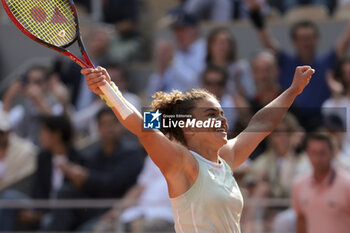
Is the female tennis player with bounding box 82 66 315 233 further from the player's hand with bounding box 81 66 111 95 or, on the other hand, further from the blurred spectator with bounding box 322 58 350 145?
the blurred spectator with bounding box 322 58 350 145

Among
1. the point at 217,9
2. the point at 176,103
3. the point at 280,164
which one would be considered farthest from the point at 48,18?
the point at 217,9

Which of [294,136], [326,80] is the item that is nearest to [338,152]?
[294,136]

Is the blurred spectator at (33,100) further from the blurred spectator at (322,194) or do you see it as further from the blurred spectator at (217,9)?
the blurred spectator at (322,194)

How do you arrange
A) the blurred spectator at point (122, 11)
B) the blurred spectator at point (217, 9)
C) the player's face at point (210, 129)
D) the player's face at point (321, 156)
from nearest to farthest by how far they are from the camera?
the player's face at point (210, 129)
the player's face at point (321, 156)
the blurred spectator at point (217, 9)
the blurred spectator at point (122, 11)

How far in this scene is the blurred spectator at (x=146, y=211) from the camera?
6.61 metres

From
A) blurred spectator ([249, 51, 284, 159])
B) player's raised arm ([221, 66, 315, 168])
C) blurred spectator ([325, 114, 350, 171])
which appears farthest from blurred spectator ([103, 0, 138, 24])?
player's raised arm ([221, 66, 315, 168])

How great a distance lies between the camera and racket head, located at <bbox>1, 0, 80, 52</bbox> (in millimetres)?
3775

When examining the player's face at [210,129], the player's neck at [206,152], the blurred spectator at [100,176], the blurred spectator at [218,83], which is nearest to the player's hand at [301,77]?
the player's face at [210,129]

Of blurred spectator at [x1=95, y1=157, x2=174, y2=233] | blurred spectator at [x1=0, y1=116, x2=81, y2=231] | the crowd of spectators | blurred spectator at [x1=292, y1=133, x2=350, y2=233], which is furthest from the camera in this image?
blurred spectator at [x1=0, y1=116, x2=81, y2=231]

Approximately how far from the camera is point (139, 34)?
32.3 feet

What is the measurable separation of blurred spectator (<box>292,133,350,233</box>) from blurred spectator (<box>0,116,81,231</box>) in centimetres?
247

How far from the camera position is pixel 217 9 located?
9156 millimetres

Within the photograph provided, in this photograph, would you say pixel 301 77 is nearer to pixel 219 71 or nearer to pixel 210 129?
pixel 210 129

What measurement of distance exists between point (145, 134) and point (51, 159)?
13.8 ft
